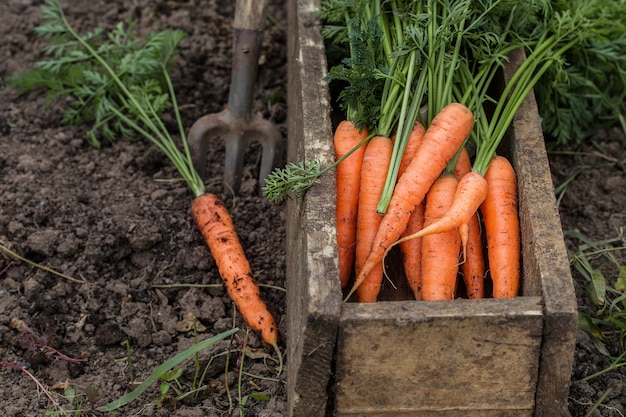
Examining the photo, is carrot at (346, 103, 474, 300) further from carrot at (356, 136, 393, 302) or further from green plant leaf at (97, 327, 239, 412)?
green plant leaf at (97, 327, 239, 412)

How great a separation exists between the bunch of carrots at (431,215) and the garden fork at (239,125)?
753 millimetres

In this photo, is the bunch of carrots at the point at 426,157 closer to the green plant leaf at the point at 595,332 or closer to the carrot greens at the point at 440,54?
the carrot greens at the point at 440,54

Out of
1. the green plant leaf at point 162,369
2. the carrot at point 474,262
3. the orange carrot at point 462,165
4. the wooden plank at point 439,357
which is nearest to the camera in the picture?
the wooden plank at point 439,357

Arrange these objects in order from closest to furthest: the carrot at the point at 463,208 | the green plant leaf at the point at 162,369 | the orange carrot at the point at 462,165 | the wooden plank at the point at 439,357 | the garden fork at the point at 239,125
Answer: the wooden plank at the point at 439,357 → the green plant leaf at the point at 162,369 → the carrot at the point at 463,208 → the orange carrot at the point at 462,165 → the garden fork at the point at 239,125

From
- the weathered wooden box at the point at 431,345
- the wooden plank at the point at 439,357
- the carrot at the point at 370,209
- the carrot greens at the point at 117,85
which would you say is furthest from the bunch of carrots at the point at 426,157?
the carrot greens at the point at 117,85

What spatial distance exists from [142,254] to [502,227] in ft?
4.35

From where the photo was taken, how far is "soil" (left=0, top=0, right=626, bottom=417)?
284 cm

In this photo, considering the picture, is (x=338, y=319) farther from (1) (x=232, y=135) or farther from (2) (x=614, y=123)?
(2) (x=614, y=123)

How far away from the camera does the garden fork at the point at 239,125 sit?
143 inches

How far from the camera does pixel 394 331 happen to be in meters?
2.38

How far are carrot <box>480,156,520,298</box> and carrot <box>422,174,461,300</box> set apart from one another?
113 mm

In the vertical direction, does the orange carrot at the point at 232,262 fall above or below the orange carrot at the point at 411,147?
below

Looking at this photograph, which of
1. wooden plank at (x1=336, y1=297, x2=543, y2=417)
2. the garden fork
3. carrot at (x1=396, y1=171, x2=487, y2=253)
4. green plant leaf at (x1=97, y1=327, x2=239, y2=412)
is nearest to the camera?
wooden plank at (x1=336, y1=297, x2=543, y2=417)

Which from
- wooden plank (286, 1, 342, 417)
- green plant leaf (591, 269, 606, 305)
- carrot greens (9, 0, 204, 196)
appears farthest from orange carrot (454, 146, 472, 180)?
carrot greens (9, 0, 204, 196)
